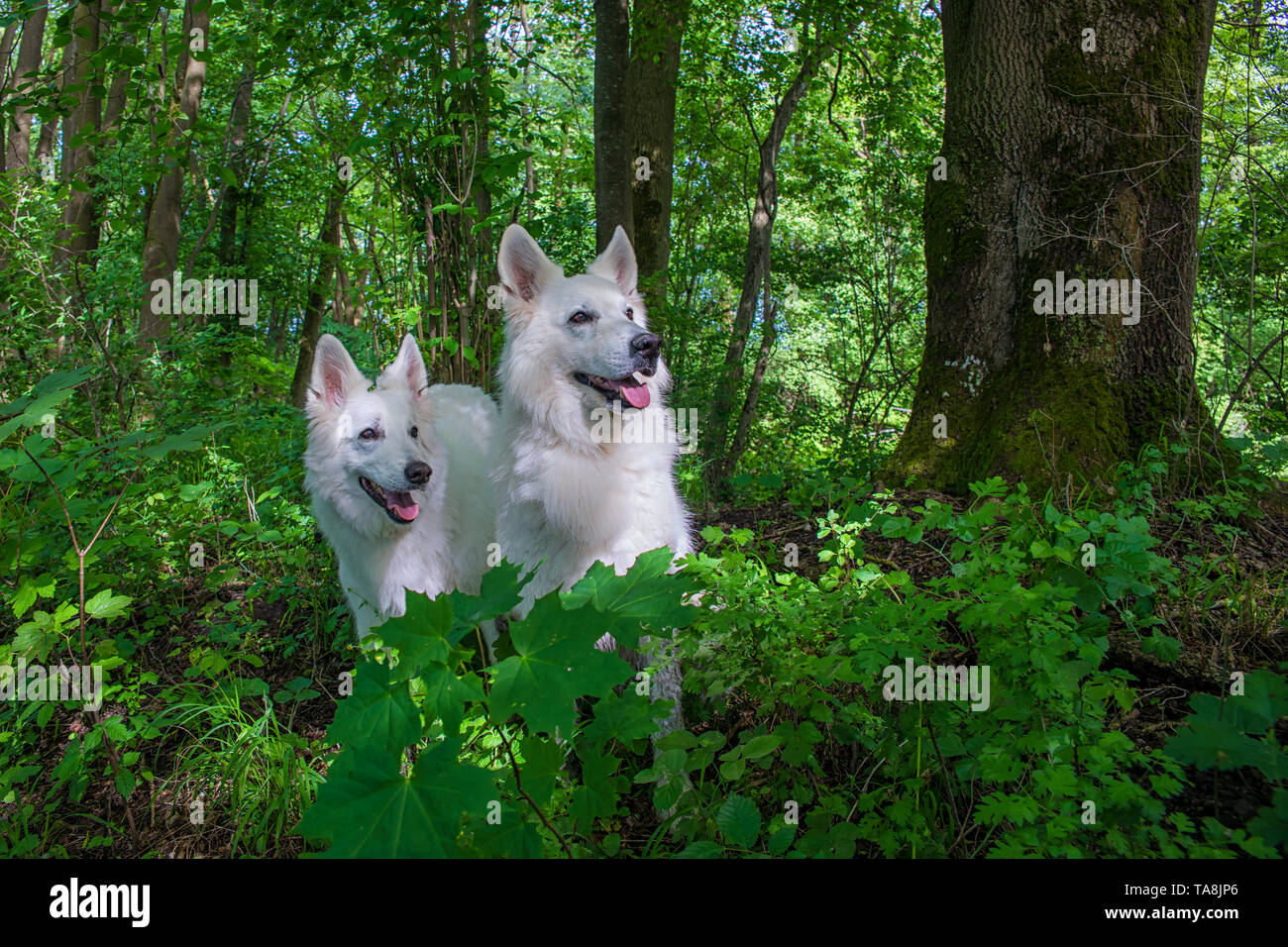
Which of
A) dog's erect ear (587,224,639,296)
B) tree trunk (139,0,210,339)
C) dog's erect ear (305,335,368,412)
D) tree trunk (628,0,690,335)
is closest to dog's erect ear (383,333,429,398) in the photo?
dog's erect ear (305,335,368,412)

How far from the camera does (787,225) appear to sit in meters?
17.2

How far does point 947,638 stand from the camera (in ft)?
10.7

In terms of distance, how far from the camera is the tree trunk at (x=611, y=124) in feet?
20.8

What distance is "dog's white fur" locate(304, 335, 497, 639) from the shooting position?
12.1 ft

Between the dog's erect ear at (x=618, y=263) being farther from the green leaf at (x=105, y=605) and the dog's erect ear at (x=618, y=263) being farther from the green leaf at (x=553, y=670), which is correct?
the green leaf at (x=105, y=605)

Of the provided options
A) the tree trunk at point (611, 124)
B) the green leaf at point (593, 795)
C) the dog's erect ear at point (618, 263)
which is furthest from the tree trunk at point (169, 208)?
the green leaf at point (593, 795)

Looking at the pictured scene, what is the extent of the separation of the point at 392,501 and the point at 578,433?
3.57 ft

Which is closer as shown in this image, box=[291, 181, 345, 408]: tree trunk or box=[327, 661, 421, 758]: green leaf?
box=[327, 661, 421, 758]: green leaf

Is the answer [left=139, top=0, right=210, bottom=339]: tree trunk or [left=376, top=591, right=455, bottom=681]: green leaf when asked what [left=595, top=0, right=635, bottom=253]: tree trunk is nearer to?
[left=376, top=591, right=455, bottom=681]: green leaf

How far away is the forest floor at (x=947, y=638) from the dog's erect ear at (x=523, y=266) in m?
1.86

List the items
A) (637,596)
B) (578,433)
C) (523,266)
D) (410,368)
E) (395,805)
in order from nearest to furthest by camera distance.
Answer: (395,805)
(637,596)
(578,433)
(523,266)
(410,368)

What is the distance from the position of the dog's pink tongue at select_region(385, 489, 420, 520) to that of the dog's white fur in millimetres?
64

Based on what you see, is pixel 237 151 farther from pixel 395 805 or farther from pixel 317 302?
pixel 395 805

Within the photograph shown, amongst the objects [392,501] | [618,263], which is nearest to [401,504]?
[392,501]
